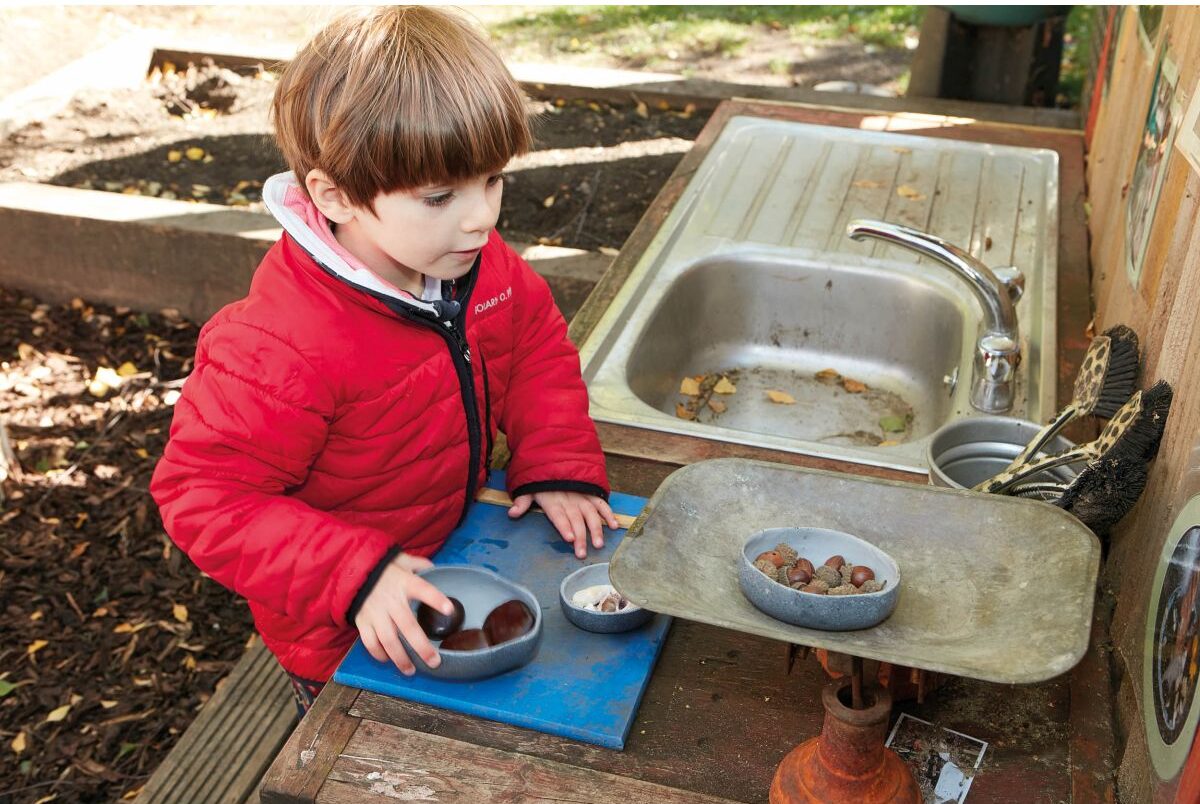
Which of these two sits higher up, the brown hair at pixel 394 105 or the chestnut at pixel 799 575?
the brown hair at pixel 394 105

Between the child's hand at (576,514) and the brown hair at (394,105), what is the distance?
0.51 metres

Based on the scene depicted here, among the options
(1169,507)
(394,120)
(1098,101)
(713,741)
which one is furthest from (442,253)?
(1098,101)

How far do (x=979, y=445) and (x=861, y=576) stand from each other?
68 centimetres

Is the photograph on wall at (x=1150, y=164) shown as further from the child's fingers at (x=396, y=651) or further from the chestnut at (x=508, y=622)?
the child's fingers at (x=396, y=651)

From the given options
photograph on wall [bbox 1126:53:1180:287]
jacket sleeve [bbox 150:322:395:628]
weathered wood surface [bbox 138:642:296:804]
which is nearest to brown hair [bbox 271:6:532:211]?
jacket sleeve [bbox 150:322:395:628]

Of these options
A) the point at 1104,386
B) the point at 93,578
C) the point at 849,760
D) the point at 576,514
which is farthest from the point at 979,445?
the point at 93,578

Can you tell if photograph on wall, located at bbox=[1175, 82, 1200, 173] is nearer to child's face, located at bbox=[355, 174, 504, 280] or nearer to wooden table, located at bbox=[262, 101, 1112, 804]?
wooden table, located at bbox=[262, 101, 1112, 804]

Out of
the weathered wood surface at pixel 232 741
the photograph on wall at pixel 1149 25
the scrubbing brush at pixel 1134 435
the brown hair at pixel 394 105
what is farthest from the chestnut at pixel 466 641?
the photograph on wall at pixel 1149 25

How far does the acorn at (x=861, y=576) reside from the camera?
119 cm

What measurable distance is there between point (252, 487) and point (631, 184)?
323cm

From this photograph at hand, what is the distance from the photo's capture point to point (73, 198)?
3914 millimetres

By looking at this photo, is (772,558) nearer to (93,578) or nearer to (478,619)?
(478,619)

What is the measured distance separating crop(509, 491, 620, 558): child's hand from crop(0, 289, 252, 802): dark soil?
1.53m

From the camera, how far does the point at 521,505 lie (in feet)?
5.78
